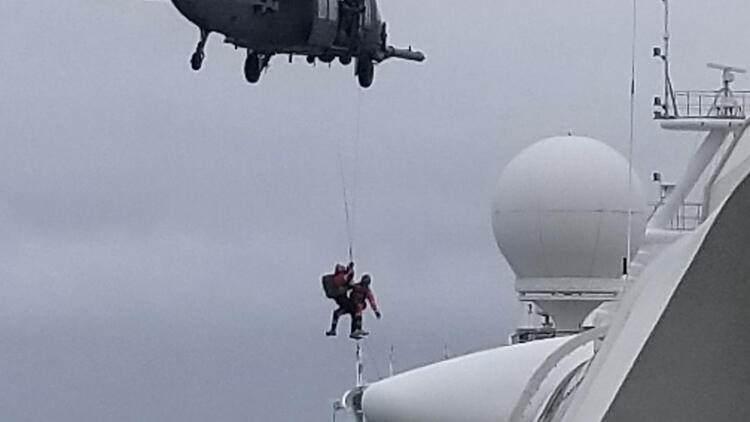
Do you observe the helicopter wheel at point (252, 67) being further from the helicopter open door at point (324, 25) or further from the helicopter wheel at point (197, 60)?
the helicopter wheel at point (197, 60)

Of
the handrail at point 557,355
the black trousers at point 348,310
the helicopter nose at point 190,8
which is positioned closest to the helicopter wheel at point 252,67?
the helicopter nose at point 190,8

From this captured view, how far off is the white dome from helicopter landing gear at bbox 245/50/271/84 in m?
5.23

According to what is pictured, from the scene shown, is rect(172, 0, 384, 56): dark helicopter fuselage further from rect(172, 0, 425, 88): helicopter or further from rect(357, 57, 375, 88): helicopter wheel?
rect(357, 57, 375, 88): helicopter wheel

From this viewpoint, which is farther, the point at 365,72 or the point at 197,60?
the point at 365,72

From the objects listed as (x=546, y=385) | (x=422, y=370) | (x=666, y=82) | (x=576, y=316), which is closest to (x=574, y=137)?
(x=576, y=316)

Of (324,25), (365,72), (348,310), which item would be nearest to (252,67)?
(324,25)

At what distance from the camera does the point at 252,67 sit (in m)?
23.8

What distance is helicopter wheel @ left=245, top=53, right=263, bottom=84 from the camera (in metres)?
23.8

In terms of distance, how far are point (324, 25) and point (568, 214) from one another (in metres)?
5.28

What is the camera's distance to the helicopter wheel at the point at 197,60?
21672 mm

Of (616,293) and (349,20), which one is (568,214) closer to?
(616,293)

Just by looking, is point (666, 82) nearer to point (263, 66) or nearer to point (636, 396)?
point (263, 66)

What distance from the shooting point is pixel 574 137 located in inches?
1097

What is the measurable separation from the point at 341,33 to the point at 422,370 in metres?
5.25
